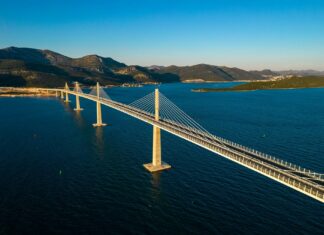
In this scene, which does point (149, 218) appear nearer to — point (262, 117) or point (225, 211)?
point (225, 211)

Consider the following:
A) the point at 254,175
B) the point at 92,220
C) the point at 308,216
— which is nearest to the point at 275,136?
the point at 254,175

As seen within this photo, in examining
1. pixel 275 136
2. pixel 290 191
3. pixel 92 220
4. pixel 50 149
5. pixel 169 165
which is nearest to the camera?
pixel 92 220

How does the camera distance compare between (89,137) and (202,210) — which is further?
(89,137)

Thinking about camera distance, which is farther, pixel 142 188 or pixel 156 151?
pixel 156 151

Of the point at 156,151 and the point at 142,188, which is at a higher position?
the point at 156,151

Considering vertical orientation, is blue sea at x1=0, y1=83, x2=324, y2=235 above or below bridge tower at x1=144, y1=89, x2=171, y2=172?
below

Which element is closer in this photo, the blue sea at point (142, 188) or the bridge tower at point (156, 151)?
the blue sea at point (142, 188)

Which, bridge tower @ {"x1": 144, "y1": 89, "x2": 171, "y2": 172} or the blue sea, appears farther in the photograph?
bridge tower @ {"x1": 144, "y1": 89, "x2": 171, "y2": 172}

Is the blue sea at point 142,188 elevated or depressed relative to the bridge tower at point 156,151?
depressed
